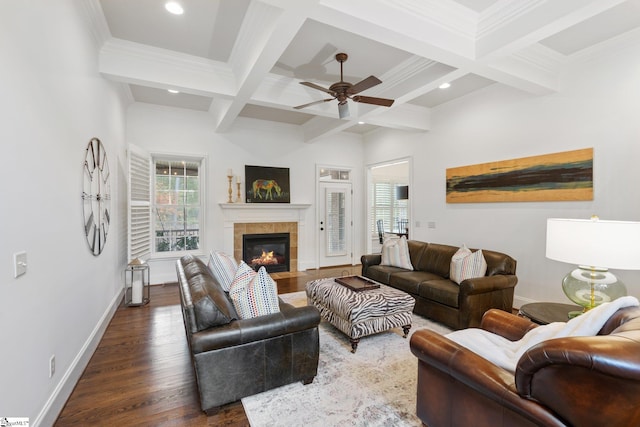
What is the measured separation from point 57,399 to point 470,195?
17.1 ft

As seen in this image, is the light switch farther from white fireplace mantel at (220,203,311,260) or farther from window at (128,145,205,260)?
white fireplace mantel at (220,203,311,260)

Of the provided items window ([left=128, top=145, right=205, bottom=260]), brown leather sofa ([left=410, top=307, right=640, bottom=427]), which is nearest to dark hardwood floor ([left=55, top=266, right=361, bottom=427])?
brown leather sofa ([left=410, top=307, right=640, bottom=427])

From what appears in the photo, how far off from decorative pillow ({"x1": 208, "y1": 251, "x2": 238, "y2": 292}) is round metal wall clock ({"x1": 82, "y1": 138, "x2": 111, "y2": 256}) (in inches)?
45.7

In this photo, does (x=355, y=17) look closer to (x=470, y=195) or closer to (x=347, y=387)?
(x=347, y=387)

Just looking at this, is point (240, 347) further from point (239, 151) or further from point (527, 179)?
point (239, 151)

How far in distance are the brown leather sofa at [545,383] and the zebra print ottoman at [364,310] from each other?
3.49ft

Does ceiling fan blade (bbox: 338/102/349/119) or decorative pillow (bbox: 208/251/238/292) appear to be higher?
ceiling fan blade (bbox: 338/102/349/119)

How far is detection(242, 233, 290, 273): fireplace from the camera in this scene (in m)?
6.01

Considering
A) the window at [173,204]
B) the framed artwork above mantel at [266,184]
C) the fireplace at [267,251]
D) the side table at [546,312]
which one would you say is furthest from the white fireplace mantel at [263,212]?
the side table at [546,312]

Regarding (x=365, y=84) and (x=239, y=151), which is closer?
(x=365, y=84)

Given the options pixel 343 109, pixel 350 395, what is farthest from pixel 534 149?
pixel 350 395

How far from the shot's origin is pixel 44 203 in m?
1.86

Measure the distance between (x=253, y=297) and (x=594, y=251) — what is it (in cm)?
235

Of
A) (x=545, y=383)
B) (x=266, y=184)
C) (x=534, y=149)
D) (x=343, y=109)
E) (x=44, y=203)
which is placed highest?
(x=343, y=109)
